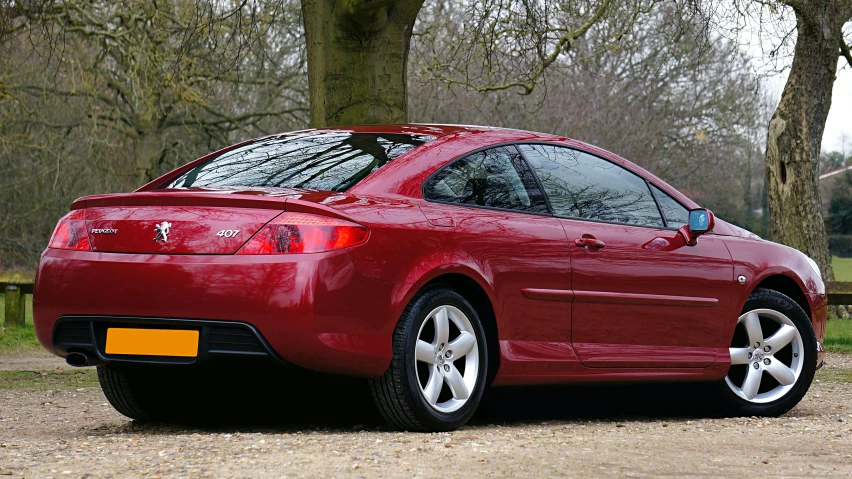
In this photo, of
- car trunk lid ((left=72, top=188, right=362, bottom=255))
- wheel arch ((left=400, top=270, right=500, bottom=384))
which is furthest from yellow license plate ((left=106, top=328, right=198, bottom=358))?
wheel arch ((left=400, top=270, right=500, bottom=384))

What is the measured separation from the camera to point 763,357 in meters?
7.03

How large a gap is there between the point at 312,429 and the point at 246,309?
3.19 ft

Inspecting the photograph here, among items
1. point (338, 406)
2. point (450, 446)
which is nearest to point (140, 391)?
point (338, 406)

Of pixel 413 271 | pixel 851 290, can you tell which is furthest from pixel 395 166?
pixel 851 290

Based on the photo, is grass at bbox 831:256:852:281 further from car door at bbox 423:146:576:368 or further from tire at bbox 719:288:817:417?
car door at bbox 423:146:576:368

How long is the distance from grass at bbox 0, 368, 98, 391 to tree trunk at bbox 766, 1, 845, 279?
11.3 meters

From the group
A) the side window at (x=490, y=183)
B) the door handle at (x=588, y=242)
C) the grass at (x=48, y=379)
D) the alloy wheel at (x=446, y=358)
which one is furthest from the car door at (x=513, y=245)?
the grass at (x=48, y=379)

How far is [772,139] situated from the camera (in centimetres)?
1814

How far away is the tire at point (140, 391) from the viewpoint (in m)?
5.90

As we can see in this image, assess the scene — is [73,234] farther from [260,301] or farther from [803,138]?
[803,138]

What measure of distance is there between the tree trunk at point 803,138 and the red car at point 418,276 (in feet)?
37.8

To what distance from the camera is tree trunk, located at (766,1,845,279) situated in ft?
58.0

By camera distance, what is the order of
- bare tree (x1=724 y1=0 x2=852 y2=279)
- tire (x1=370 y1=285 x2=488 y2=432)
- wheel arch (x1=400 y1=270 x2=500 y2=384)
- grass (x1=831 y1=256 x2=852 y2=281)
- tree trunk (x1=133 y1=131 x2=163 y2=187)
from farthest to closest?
grass (x1=831 y1=256 x2=852 y2=281) → tree trunk (x1=133 y1=131 x2=163 y2=187) → bare tree (x1=724 y1=0 x2=852 y2=279) → wheel arch (x1=400 y1=270 x2=500 y2=384) → tire (x1=370 y1=285 x2=488 y2=432)

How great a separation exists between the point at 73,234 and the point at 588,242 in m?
2.46
